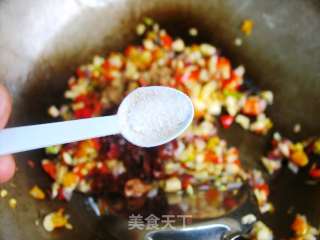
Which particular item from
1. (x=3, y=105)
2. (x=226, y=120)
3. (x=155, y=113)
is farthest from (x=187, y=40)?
(x=3, y=105)

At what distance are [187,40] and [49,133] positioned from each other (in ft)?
2.17

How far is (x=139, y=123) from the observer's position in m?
0.90

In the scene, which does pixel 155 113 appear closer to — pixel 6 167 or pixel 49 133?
pixel 49 133

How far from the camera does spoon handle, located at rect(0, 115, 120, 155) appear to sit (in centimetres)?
75

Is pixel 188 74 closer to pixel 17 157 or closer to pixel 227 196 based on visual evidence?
pixel 227 196

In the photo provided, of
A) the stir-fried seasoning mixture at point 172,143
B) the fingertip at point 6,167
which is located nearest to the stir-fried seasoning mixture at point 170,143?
the stir-fried seasoning mixture at point 172,143

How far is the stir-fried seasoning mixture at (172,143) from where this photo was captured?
1135mm

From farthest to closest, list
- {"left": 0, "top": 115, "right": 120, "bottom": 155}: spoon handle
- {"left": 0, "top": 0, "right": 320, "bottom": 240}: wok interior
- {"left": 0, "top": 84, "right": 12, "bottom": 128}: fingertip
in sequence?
{"left": 0, "top": 0, "right": 320, "bottom": 240}: wok interior → {"left": 0, "top": 84, "right": 12, "bottom": 128}: fingertip → {"left": 0, "top": 115, "right": 120, "bottom": 155}: spoon handle

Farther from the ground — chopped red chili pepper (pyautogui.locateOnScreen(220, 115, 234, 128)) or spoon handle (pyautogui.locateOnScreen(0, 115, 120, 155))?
chopped red chili pepper (pyautogui.locateOnScreen(220, 115, 234, 128))

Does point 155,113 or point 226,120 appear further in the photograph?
point 226,120

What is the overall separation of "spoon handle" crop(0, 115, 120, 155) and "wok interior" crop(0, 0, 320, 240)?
37 cm

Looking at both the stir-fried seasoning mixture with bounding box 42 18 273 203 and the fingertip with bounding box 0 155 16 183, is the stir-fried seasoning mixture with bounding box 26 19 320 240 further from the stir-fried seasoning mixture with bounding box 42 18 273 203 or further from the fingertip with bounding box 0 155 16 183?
the fingertip with bounding box 0 155 16 183

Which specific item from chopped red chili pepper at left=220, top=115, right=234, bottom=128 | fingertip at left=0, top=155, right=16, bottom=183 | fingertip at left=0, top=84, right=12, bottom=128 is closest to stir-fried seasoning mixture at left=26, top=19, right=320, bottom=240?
chopped red chili pepper at left=220, top=115, right=234, bottom=128

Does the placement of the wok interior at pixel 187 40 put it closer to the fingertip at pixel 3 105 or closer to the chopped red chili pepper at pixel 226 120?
the chopped red chili pepper at pixel 226 120
